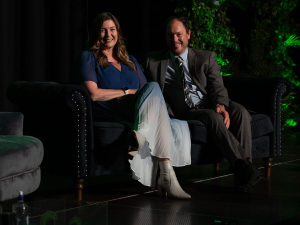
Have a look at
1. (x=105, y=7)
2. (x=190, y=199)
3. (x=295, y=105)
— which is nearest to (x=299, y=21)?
(x=295, y=105)

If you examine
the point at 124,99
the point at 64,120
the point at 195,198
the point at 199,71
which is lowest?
the point at 195,198

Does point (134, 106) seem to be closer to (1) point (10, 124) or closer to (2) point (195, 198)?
(2) point (195, 198)

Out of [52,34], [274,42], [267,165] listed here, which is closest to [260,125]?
[267,165]

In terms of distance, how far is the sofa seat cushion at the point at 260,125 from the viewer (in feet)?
11.0

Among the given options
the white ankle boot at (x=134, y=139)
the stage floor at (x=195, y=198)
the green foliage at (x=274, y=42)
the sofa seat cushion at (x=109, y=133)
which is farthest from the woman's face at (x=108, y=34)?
the green foliage at (x=274, y=42)

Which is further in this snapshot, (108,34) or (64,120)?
(108,34)

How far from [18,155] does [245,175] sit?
141 centimetres

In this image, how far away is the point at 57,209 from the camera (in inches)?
48.2

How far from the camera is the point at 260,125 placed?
11.1 feet

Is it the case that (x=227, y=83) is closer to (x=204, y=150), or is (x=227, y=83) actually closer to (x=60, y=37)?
(x=204, y=150)

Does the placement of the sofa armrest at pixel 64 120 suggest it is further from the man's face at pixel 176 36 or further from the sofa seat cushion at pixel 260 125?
the sofa seat cushion at pixel 260 125

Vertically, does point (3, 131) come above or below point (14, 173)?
above

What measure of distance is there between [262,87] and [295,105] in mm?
3992

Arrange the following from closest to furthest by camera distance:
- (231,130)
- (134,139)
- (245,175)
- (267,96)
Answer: (134,139), (245,175), (231,130), (267,96)
